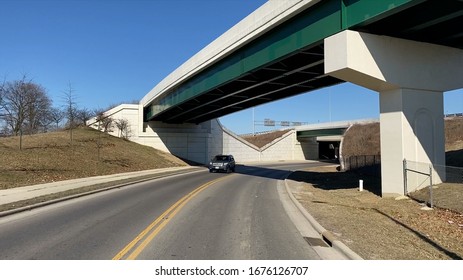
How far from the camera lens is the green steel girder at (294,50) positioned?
43.7 ft

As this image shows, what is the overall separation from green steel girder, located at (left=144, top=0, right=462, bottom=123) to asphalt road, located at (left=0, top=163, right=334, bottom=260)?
7.29 meters

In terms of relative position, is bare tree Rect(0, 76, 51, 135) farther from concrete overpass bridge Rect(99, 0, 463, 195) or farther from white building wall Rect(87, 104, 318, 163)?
→ concrete overpass bridge Rect(99, 0, 463, 195)

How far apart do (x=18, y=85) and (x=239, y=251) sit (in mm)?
63005

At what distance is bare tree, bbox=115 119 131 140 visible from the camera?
49.8 meters

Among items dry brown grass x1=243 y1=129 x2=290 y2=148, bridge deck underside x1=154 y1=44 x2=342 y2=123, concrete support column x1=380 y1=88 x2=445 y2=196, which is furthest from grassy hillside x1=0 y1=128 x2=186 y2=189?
dry brown grass x1=243 y1=129 x2=290 y2=148

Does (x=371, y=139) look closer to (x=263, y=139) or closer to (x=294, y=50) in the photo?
(x=294, y=50)

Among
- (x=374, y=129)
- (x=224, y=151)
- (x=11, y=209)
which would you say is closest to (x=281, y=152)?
(x=224, y=151)

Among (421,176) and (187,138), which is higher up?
(187,138)

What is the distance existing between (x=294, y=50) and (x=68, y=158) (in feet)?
67.3

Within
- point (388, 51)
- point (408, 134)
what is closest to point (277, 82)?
point (388, 51)

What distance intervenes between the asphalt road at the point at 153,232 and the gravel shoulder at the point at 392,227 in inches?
42.4

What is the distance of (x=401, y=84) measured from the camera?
1530 centimetres

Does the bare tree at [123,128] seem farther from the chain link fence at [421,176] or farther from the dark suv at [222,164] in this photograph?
the chain link fence at [421,176]

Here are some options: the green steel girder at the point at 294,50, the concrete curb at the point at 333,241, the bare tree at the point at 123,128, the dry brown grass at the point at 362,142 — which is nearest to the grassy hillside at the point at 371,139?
the dry brown grass at the point at 362,142
